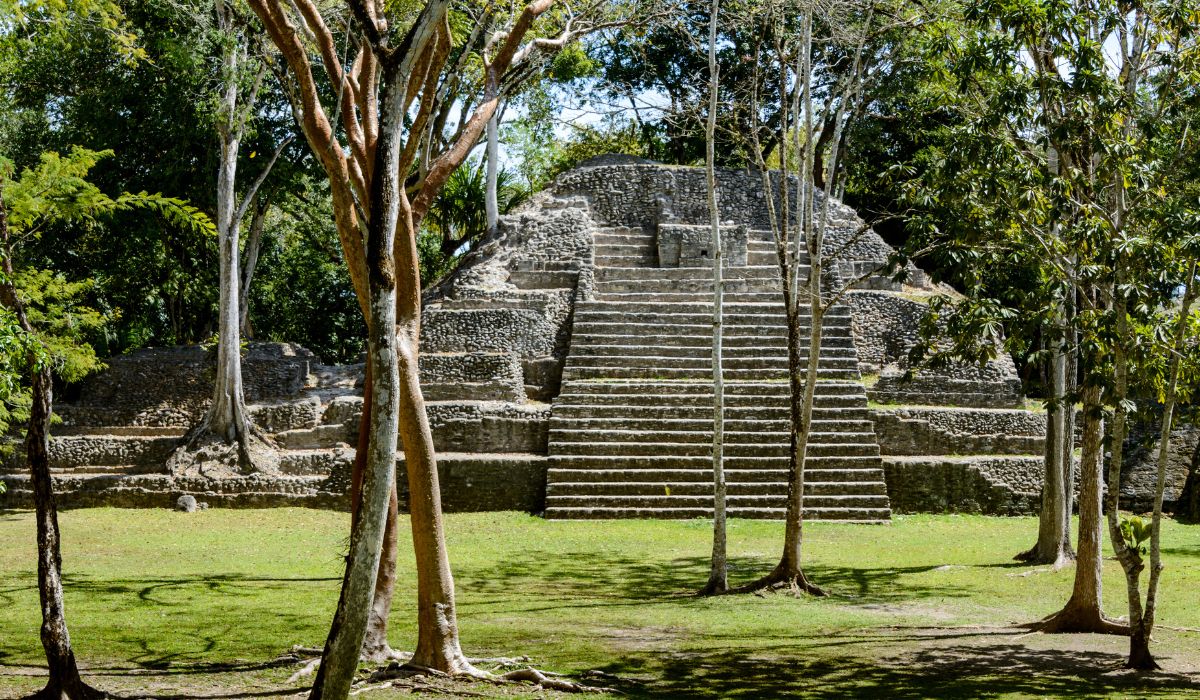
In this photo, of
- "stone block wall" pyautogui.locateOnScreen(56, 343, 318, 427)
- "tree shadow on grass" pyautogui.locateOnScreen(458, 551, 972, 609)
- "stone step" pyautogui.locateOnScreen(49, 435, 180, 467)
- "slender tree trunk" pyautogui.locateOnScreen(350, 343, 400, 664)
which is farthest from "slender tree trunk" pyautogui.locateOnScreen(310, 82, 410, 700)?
"stone block wall" pyautogui.locateOnScreen(56, 343, 318, 427)

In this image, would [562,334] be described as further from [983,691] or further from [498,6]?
[983,691]

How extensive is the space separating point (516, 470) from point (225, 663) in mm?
8119

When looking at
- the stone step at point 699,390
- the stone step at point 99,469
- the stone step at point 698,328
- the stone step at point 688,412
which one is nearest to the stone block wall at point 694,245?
the stone step at point 698,328

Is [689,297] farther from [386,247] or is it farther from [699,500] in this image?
[386,247]

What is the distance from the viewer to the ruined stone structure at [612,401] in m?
14.2

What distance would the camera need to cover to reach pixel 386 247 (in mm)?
4383

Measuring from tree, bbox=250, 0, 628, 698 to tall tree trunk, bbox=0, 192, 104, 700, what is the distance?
145cm

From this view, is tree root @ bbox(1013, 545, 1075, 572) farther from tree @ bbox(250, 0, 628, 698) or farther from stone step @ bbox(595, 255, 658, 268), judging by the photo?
stone step @ bbox(595, 255, 658, 268)

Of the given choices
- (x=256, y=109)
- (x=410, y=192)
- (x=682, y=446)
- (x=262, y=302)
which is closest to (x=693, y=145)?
(x=262, y=302)

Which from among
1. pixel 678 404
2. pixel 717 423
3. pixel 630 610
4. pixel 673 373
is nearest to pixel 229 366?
pixel 678 404

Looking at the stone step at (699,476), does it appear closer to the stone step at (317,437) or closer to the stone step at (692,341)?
the stone step at (692,341)

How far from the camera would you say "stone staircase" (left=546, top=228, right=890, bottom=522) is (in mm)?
13758

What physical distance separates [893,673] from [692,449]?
8.28m

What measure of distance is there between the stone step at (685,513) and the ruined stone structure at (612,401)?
3 cm
